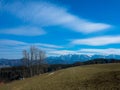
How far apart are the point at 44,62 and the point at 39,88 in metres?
99.1

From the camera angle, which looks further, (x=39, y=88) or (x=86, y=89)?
(x=39, y=88)

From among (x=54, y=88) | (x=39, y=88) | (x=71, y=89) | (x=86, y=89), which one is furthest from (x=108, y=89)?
(x=39, y=88)

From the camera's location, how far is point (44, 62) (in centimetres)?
13862

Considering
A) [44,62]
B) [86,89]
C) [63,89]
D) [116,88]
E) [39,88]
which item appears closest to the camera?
[116,88]

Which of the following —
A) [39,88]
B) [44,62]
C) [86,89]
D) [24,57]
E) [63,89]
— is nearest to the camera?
[86,89]

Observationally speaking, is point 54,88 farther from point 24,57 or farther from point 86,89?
point 24,57

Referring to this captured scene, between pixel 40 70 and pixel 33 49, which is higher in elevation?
pixel 33 49

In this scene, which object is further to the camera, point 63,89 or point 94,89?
point 63,89

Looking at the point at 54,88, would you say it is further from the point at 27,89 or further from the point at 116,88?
the point at 116,88

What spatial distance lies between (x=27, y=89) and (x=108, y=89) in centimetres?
1565

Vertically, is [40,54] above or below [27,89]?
above

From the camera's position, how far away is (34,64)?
132 m

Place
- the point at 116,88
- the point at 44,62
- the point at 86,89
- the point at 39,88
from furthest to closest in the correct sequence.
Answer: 1. the point at 44,62
2. the point at 39,88
3. the point at 86,89
4. the point at 116,88

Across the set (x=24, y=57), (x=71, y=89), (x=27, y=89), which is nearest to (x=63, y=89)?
(x=71, y=89)
